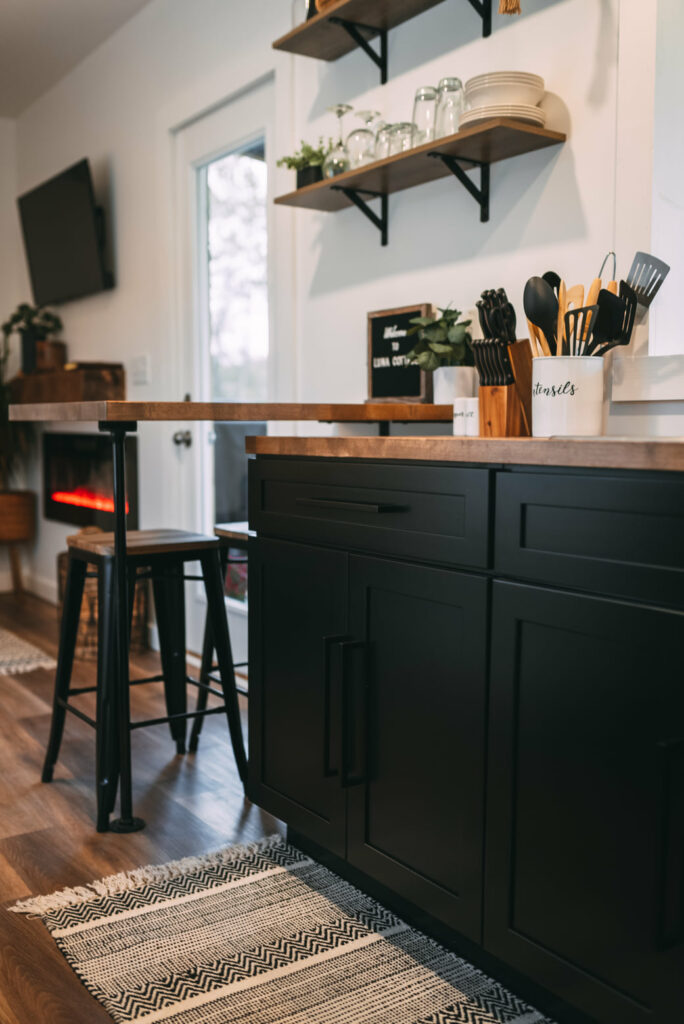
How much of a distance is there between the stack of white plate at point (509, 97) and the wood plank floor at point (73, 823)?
1752mm

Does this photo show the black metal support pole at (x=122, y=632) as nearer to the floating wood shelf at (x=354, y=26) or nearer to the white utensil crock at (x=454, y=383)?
the white utensil crock at (x=454, y=383)

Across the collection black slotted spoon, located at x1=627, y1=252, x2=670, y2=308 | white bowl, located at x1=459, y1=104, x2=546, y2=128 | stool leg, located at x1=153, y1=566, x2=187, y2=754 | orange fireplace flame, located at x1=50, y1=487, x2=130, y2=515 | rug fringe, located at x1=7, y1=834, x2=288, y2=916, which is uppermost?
white bowl, located at x1=459, y1=104, x2=546, y2=128

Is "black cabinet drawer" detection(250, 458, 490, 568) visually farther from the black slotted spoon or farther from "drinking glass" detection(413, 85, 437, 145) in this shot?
"drinking glass" detection(413, 85, 437, 145)

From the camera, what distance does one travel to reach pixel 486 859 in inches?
58.1

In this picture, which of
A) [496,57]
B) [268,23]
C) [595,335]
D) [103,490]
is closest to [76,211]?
[103,490]

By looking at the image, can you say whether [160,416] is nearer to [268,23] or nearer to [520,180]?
[520,180]

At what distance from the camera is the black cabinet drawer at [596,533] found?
118 cm

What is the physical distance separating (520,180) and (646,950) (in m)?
1.70

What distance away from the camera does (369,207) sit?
2.70m

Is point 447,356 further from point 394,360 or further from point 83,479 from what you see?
point 83,479

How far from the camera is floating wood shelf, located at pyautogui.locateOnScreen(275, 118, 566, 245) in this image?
6.68ft

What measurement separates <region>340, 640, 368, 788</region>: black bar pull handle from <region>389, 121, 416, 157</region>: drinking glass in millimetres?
1358

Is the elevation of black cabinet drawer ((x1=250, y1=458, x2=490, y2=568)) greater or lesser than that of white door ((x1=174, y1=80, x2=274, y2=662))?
lesser

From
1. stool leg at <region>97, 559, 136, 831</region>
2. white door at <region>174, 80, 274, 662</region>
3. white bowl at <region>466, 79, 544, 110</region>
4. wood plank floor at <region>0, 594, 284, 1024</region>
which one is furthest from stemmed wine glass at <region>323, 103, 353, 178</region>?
wood plank floor at <region>0, 594, 284, 1024</region>
